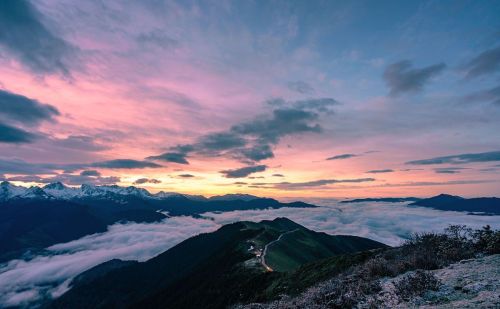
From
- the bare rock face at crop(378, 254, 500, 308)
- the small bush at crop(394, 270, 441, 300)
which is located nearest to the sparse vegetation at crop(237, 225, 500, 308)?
the small bush at crop(394, 270, 441, 300)

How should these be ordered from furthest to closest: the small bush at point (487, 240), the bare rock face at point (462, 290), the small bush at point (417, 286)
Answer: the small bush at point (487, 240), the small bush at point (417, 286), the bare rock face at point (462, 290)

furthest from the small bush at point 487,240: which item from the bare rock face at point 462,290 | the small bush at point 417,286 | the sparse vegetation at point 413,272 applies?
the small bush at point 417,286

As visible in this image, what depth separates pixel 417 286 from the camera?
17.1 m

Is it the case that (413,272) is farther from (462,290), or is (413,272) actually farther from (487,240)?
(487,240)

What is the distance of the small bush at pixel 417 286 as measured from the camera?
1669cm

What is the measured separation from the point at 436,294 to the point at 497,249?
9576 millimetres

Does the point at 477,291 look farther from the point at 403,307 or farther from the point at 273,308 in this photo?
the point at 273,308

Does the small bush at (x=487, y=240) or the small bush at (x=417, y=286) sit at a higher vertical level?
the small bush at (x=487, y=240)

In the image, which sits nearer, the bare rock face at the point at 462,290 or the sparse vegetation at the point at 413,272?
the bare rock face at the point at 462,290

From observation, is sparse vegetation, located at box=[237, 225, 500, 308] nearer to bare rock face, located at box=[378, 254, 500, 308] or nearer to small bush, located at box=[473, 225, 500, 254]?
small bush, located at box=[473, 225, 500, 254]

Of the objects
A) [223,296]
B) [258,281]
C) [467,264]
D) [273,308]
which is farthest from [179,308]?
[467,264]

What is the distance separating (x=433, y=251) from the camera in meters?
24.6

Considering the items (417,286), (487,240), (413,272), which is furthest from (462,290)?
(487,240)

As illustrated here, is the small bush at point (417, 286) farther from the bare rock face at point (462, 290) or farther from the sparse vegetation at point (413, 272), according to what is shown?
the bare rock face at point (462, 290)
